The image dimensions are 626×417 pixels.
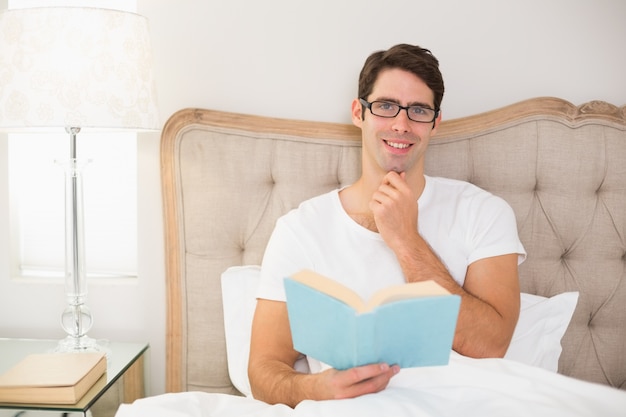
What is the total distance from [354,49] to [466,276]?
0.76 m

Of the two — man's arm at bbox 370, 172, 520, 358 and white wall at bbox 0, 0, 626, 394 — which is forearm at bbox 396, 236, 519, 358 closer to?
man's arm at bbox 370, 172, 520, 358

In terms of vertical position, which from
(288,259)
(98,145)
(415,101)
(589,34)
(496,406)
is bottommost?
(496,406)

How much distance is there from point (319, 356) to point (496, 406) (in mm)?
323

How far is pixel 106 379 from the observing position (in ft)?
4.73

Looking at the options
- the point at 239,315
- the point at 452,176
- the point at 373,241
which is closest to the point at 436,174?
the point at 452,176

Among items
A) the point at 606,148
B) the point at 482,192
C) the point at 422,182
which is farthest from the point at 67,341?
the point at 606,148

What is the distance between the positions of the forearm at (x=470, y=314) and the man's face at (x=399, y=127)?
0.24m

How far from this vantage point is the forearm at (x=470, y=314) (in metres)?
1.24

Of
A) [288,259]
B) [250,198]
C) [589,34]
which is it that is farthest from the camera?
[589,34]

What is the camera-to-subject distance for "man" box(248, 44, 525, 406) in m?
1.28

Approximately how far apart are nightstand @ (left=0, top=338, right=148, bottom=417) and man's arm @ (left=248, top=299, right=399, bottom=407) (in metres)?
0.40

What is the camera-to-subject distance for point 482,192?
1464 millimetres

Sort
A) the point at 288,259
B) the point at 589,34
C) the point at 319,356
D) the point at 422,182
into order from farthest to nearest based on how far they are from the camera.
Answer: the point at 589,34 → the point at 422,182 → the point at 288,259 → the point at 319,356

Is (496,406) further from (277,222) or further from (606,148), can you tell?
(606,148)
